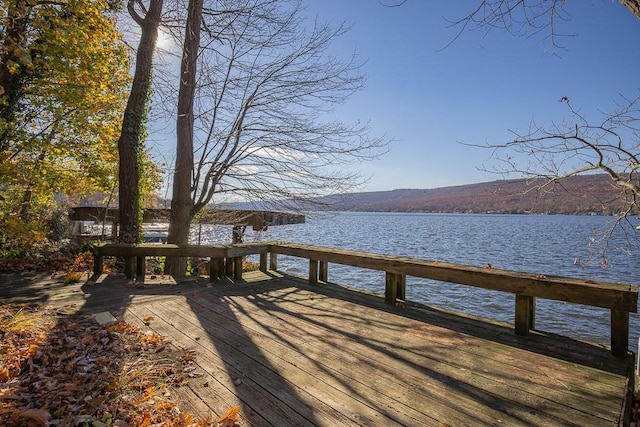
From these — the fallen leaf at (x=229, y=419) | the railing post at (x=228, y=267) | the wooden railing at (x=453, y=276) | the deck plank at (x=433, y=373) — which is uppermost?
the wooden railing at (x=453, y=276)

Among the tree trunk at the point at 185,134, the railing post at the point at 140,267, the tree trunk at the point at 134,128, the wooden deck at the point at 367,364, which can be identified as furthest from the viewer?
the tree trunk at the point at 134,128

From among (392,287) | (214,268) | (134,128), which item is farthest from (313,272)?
(134,128)

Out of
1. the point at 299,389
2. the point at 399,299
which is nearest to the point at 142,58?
the point at 399,299

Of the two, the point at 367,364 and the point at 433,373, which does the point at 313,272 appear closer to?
the point at 367,364

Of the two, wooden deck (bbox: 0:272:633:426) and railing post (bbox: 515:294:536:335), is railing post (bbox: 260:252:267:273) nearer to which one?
wooden deck (bbox: 0:272:633:426)

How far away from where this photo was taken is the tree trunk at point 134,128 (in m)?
8.00

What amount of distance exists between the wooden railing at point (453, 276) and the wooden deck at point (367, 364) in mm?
311

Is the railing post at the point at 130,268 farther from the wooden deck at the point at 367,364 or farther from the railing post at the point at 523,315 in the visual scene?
the railing post at the point at 523,315

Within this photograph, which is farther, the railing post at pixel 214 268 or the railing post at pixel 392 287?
the railing post at pixel 214 268

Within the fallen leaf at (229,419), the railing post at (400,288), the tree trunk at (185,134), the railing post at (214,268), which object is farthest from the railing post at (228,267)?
the fallen leaf at (229,419)

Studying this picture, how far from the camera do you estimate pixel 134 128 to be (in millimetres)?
8047

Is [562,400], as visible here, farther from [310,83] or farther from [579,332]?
[579,332]

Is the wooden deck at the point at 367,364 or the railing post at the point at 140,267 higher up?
the railing post at the point at 140,267

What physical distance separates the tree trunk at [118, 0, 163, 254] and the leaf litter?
4.50m
